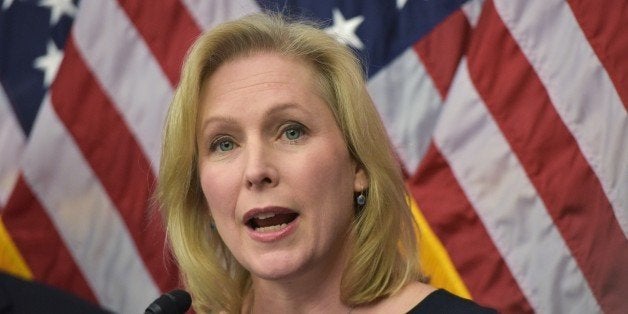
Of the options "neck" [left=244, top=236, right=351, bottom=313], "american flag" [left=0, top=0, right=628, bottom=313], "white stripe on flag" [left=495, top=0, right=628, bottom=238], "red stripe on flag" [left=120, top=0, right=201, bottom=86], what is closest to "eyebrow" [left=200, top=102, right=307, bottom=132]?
"neck" [left=244, top=236, right=351, bottom=313]

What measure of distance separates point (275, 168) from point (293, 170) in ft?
0.10

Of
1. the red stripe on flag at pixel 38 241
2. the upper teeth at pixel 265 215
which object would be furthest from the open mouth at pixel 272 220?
the red stripe on flag at pixel 38 241

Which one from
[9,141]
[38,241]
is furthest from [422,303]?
[9,141]

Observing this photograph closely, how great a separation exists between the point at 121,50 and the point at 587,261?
1.44m

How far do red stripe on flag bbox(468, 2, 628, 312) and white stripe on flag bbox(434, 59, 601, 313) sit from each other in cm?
2

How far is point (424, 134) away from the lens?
268cm

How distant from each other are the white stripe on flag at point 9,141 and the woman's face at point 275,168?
52.0 inches

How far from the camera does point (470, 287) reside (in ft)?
8.40

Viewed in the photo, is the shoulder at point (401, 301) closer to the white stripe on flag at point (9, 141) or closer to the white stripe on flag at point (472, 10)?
the white stripe on flag at point (472, 10)

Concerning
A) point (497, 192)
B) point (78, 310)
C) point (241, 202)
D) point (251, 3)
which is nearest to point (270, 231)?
point (241, 202)

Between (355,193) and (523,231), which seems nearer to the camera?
(355,193)

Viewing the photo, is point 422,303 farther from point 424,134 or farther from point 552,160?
point 424,134

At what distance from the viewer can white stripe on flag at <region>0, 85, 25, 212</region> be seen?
2.89 meters

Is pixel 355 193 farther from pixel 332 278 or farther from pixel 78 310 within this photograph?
pixel 78 310
